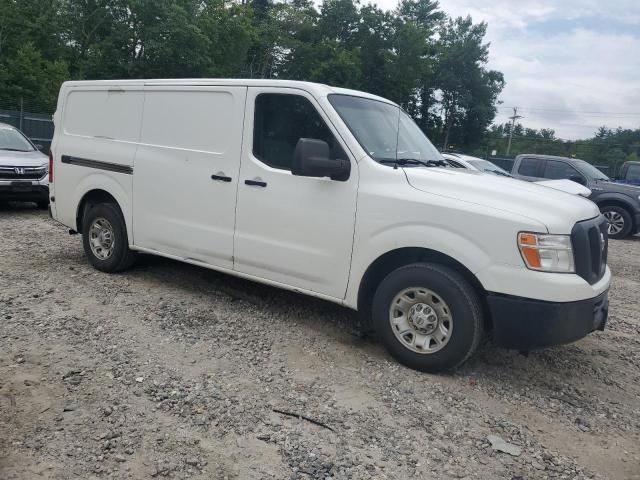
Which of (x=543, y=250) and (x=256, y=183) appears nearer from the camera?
(x=543, y=250)

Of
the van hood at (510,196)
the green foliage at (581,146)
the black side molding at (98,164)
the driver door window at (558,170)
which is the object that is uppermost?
the green foliage at (581,146)

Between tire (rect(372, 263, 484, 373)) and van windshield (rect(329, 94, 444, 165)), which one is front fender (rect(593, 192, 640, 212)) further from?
tire (rect(372, 263, 484, 373))

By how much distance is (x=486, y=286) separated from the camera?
360 cm

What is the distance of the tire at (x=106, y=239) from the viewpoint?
227 inches

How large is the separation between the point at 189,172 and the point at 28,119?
16182mm

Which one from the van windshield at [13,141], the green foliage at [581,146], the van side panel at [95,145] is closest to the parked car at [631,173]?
the green foliage at [581,146]

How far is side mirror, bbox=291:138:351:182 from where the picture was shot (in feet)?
13.1

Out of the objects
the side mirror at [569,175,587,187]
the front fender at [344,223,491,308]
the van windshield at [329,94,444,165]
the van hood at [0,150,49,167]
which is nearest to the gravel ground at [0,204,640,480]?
the front fender at [344,223,491,308]

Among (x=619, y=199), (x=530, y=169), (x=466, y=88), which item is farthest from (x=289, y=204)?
(x=466, y=88)

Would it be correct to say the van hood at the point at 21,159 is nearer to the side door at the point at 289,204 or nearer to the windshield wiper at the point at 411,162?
the side door at the point at 289,204

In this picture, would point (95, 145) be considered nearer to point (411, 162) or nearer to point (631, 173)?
point (411, 162)

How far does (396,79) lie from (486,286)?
5077 centimetres

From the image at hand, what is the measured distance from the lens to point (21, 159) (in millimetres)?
9641

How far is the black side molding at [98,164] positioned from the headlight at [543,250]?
3882mm
